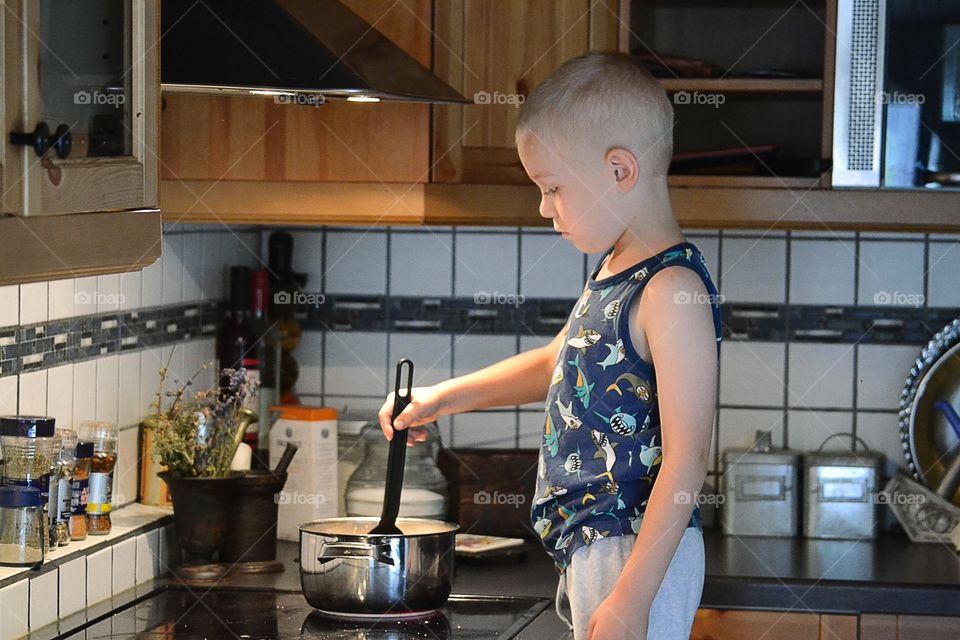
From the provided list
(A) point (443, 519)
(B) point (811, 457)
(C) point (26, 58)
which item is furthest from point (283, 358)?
(C) point (26, 58)

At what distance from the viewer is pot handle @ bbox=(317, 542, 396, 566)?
66.6 inches

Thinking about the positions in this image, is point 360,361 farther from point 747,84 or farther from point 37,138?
point 37,138

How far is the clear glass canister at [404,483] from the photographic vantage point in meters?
2.24

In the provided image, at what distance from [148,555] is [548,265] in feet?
3.14

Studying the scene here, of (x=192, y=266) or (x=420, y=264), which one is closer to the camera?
(x=192, y=266)

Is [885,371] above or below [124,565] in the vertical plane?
above

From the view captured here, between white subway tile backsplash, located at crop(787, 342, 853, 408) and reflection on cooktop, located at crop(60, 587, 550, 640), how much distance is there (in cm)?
81

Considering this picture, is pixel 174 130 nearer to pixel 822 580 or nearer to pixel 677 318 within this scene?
pixel 677 318

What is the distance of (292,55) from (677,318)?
567 mm

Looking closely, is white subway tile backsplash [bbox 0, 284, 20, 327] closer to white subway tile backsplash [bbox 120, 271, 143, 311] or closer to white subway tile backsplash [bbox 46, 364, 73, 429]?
white subway tile backsplash [bbox 46, 364, 73, 429]

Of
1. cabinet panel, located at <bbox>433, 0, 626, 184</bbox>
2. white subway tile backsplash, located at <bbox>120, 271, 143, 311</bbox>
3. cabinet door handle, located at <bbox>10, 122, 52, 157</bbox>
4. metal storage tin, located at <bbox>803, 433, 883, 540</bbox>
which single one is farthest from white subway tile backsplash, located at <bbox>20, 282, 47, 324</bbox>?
metal storage tin, located at <bbox>803, 433, 883, 540</bbox>

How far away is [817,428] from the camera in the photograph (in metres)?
2.47

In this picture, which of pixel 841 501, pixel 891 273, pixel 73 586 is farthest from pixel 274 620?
pixel 891 273

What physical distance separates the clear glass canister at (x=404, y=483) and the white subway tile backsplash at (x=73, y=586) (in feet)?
1.93
